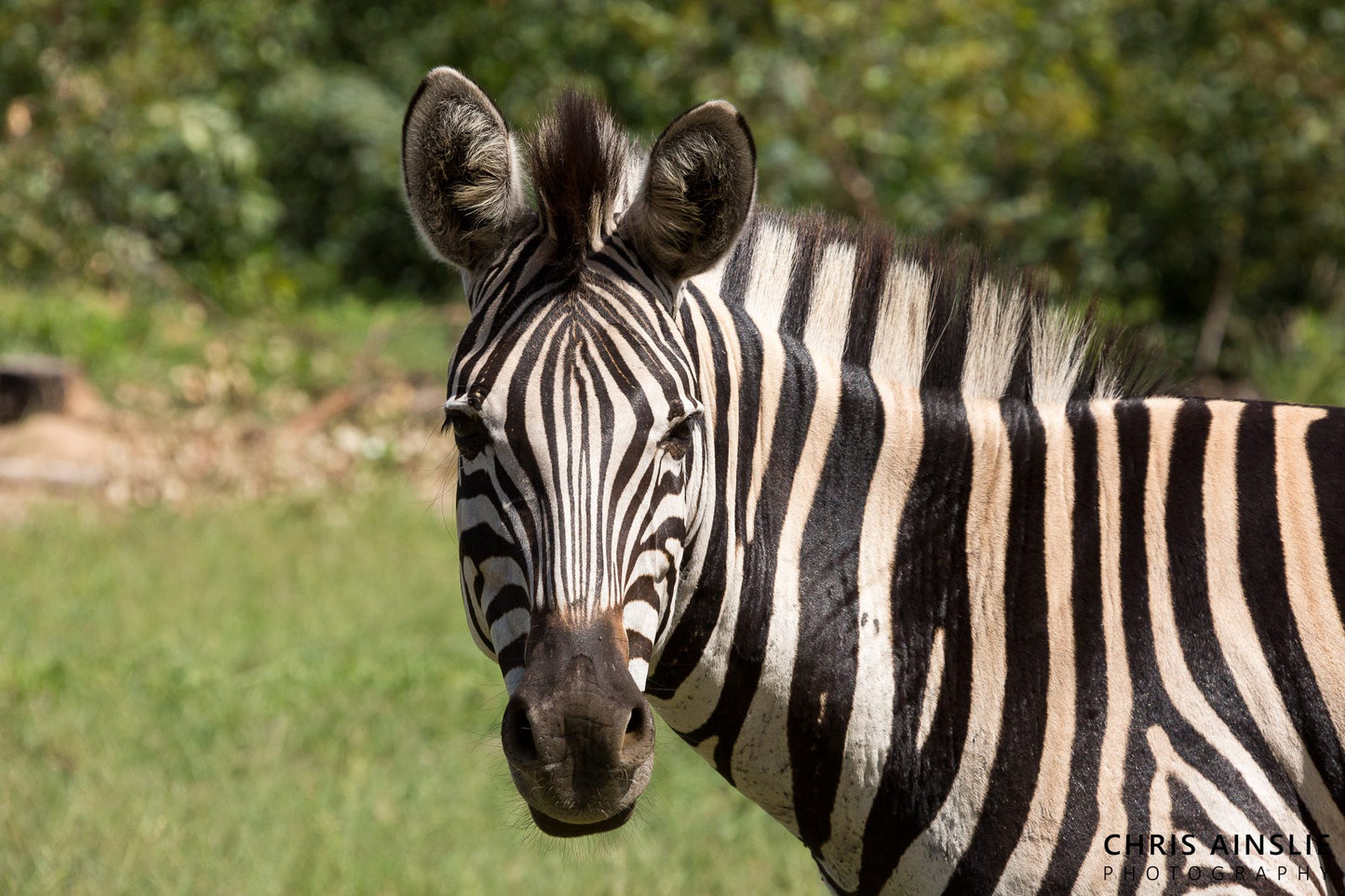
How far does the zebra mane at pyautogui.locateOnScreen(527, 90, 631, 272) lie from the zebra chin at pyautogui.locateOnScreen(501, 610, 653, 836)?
2.12 ft

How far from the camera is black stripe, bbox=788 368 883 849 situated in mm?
2287

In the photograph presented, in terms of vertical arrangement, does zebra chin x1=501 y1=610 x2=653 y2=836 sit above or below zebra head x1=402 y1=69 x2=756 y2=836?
below

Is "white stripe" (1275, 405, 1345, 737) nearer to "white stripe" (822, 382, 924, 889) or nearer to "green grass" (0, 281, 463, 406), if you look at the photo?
"white stripe" (822, 382, 924, 889)

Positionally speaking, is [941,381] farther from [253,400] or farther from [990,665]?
[253,400]

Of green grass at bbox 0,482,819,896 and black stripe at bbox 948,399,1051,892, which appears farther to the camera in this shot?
green grass at bbox 0,482,819,896

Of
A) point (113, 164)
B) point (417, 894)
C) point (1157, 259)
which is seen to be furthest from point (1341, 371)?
point (113, 164)

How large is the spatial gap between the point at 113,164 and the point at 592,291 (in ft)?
39.4

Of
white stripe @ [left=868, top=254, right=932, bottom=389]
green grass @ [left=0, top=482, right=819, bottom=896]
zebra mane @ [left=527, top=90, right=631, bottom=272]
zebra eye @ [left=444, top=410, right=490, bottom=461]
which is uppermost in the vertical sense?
zebra mane @ [left=527, top=90, right=631, bottom=272]

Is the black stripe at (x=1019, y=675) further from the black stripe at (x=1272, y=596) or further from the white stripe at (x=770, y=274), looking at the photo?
the white stripe at (x=770, y=274)

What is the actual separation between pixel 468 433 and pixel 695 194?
566 mm

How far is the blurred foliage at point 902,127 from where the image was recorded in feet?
34.1

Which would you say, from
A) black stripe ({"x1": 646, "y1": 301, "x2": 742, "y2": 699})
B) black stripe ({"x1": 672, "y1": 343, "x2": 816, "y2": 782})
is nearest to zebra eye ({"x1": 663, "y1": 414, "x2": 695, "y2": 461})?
black stripe ({"x1": 646, "y1": 301, "x2": 742, "y2": 699})

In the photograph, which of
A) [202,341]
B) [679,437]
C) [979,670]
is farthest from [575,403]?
[202,341]

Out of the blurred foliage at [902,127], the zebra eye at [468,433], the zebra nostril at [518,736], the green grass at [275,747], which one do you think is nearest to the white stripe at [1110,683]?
the green grass at [275,747]
